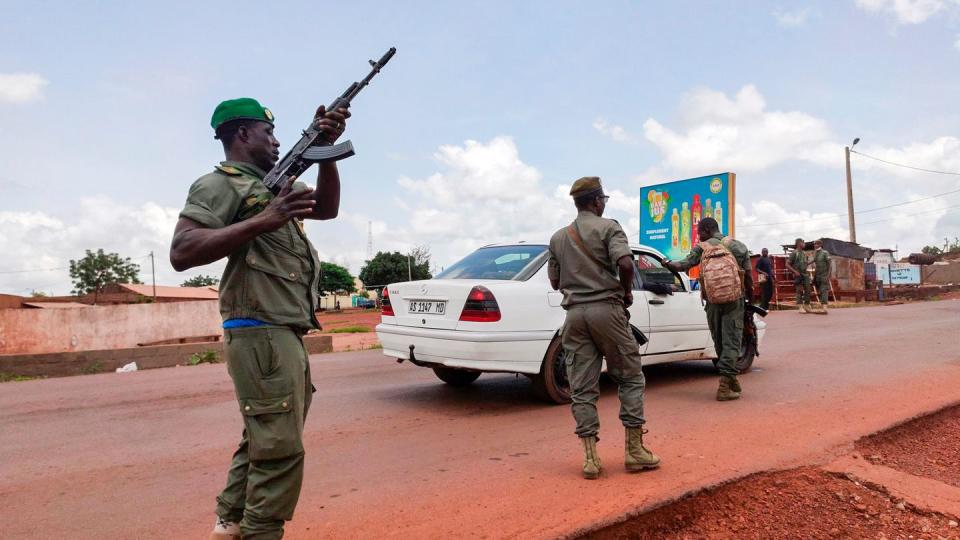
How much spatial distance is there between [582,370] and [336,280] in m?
69.6

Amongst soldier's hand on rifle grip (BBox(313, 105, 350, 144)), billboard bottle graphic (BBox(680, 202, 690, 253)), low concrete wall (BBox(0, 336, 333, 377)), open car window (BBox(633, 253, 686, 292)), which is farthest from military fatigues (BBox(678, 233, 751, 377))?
billboard bottle graphic (BBox(680, 202, 690, 253))

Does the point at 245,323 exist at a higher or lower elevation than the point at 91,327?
higher

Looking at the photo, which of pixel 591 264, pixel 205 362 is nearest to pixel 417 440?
pixel 591 264

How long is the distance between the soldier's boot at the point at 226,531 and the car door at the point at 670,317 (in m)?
4.67

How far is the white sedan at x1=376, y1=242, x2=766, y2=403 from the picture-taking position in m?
5.27

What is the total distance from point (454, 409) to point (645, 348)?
205 cm

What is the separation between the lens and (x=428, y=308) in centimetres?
563

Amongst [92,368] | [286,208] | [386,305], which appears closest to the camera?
[286,208]

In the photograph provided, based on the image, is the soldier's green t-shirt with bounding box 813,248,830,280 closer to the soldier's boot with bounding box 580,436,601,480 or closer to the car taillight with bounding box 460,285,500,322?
the car taillight with bounding box 460,285,500,322

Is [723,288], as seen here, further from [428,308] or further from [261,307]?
[261,307]

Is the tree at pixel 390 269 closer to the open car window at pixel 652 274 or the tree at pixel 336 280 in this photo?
the tree at pixel 336 280

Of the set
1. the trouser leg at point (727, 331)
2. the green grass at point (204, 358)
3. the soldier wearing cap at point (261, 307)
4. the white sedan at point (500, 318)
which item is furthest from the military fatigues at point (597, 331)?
the green grass at point (204, 358)

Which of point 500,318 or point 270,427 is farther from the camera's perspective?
point 500,318

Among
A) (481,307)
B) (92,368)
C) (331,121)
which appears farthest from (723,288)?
(92,368)
